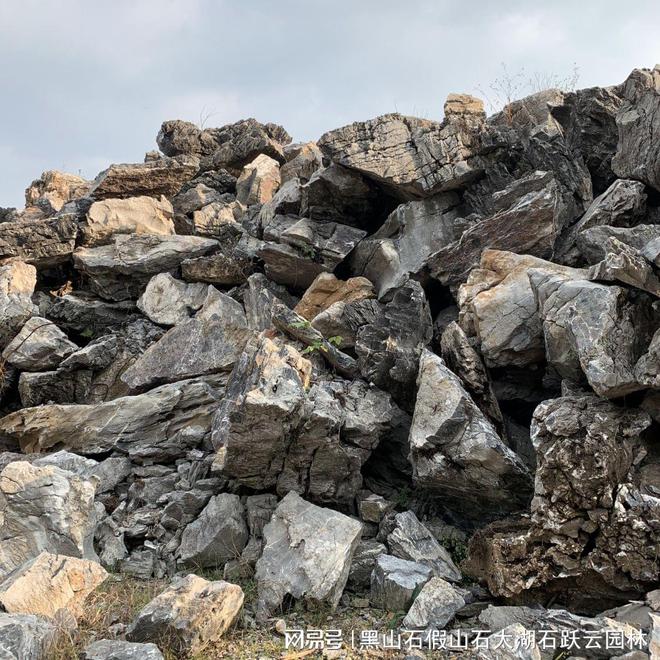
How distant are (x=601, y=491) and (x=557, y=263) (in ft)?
17.2

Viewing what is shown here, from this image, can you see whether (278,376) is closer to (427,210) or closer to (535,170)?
(427,210)

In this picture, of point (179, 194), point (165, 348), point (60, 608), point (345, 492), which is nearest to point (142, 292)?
point (165, 348)

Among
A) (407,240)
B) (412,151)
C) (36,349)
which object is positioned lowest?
(36,349)

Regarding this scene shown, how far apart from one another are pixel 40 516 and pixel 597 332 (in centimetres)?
802

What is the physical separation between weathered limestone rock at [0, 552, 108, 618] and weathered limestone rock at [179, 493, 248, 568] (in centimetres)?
132

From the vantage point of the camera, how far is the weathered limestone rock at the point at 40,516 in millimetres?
7957

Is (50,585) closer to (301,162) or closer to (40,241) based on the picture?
(40,241)

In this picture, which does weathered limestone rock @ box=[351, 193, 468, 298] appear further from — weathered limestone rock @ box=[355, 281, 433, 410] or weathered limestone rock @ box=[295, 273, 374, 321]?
weathered limestone rock @ box=[355, 281, 433, 410]

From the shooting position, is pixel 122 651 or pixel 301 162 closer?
pixel 122 651

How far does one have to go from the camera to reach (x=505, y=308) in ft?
32.0

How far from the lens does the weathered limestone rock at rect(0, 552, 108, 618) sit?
6406 millimetres

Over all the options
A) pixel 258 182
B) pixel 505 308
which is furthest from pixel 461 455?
pixel 258 182

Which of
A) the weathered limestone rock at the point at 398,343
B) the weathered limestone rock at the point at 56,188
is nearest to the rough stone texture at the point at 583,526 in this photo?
the weathered limestone rock at the point at 398,343

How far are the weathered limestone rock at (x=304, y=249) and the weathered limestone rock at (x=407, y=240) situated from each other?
517 mm
